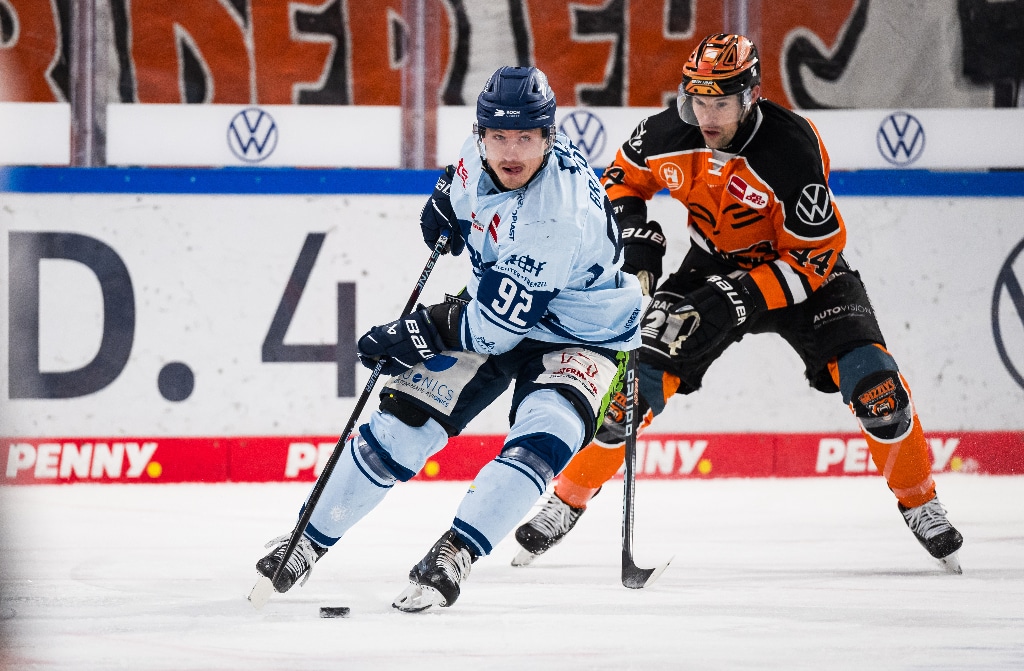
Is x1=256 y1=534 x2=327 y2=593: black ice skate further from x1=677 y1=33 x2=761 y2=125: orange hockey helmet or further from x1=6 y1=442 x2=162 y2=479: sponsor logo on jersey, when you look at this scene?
x1=6 y1=442 x2=162 y2=479: sponsor logo on jersey

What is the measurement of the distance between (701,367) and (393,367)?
1102 millimetres

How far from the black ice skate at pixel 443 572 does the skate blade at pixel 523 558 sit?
787mm

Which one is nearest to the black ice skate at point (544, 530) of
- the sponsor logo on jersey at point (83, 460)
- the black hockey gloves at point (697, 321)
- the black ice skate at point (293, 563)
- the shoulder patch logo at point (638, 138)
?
the black hockey gloves at point (697, 321)

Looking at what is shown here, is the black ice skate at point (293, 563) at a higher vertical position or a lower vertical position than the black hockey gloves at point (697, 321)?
lower

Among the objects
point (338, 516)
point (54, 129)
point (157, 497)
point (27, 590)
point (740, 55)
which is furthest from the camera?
point (54, 129)

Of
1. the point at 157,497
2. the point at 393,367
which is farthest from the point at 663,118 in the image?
the point at 157,497

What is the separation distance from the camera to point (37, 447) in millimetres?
5035

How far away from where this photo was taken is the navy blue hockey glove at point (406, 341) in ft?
9.45

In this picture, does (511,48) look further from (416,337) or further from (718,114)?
(416,337)

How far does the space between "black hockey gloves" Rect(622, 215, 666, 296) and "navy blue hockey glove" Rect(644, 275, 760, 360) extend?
11cm

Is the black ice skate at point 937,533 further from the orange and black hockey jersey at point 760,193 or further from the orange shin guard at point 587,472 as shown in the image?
the orange shin guard at point 587,472

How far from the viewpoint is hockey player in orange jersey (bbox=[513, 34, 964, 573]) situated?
3523 millimetres

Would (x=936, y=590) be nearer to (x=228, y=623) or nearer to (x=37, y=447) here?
(x=228, y=623)

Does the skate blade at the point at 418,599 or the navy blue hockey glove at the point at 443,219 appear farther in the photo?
the navy blue hockey glove at the point at 443,219
